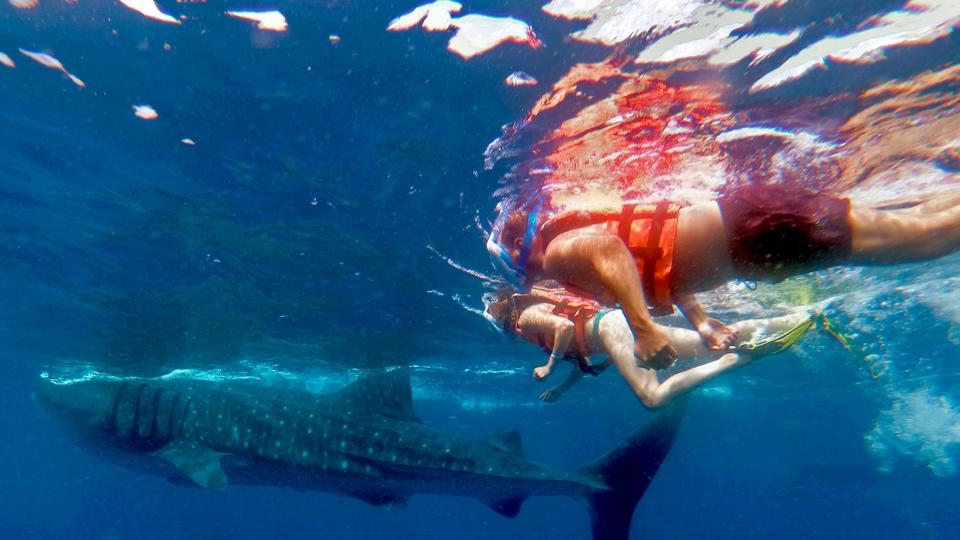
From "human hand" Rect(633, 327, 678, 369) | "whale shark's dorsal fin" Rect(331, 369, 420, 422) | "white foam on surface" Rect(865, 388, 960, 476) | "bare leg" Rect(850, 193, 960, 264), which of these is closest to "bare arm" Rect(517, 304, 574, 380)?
"human hand" Rect(633, 327, 678, 369)

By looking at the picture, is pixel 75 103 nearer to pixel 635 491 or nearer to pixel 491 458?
pixel 491 458

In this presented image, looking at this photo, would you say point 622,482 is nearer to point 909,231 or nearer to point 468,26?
point 909,231

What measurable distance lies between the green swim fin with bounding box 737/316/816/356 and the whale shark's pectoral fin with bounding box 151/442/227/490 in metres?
8.02

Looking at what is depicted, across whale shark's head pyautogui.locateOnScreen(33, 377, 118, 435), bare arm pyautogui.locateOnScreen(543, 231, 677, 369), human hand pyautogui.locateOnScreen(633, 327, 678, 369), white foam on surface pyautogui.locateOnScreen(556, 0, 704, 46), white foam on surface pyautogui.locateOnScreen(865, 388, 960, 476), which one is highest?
white foam on surface pyautogui.locateOnScreen(556, 0, 704, 46)

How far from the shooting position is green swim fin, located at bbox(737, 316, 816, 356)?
14.0 ft

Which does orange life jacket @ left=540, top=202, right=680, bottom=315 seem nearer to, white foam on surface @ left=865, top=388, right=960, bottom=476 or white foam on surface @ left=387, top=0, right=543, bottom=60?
white foam on surface @ left=387, top=0, right=543, bottom=60

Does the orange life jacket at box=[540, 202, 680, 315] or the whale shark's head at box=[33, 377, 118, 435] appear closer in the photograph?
the orange life jacket at box=[540, 202, 680, 315]

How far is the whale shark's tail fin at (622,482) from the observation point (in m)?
8.16

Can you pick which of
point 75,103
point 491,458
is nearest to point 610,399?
point 491,458

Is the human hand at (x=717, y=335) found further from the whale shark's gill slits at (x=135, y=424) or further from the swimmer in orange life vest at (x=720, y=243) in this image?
the whale shark's gill slits at (x=135, y=424)

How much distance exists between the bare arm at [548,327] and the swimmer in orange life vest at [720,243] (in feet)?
4.06

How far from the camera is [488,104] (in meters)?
7.04

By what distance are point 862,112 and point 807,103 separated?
75 cm

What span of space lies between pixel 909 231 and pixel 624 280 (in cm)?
192
